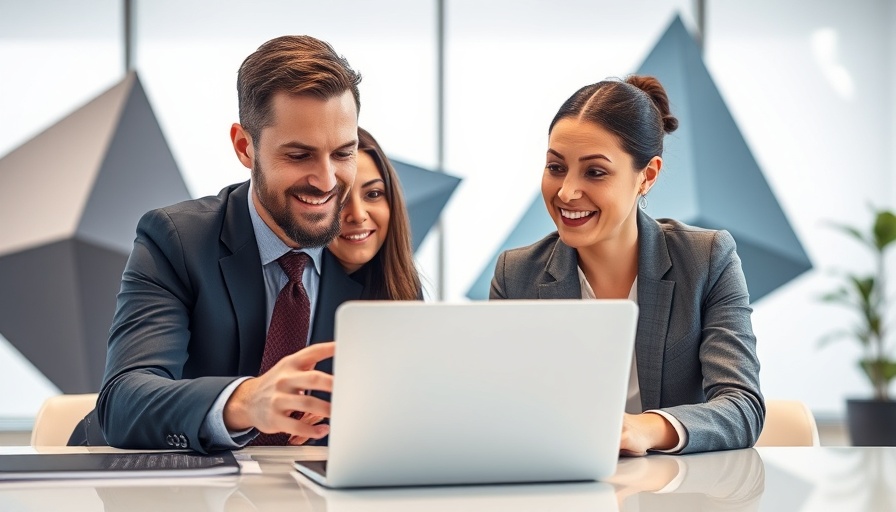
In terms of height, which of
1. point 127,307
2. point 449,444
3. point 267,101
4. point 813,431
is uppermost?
point 267,101

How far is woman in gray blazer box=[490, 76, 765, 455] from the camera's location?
193 centimetres

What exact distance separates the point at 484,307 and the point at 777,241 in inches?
148

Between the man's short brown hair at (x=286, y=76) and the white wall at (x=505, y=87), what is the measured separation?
3939mm

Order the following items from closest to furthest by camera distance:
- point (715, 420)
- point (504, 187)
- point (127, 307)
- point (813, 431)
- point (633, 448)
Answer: point (633, 448) < point (715, 420) < point (127, 307) < point (813, 431) < point (504, 187)

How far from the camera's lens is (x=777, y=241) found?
4.53 m

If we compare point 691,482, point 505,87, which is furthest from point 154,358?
point 505,87

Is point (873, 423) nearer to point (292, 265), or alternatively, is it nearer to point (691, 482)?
point (292, 265)

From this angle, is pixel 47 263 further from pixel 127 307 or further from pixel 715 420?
pixel 715 420

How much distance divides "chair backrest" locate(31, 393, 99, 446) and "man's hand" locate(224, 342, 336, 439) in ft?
2.16

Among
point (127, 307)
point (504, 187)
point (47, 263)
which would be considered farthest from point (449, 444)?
point (504, 187)

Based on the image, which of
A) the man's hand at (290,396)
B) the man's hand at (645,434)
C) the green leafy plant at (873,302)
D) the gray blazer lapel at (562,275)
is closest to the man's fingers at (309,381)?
the man's hand at (290,396)

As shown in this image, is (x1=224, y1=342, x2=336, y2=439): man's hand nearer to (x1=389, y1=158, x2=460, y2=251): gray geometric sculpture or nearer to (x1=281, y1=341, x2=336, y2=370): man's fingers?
(x1=281, y1=341, x2=336, y2=370): man's fingers

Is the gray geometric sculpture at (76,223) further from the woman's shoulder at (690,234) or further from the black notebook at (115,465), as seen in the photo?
the black notebook at (115,465)

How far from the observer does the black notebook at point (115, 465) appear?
122 centimetres
